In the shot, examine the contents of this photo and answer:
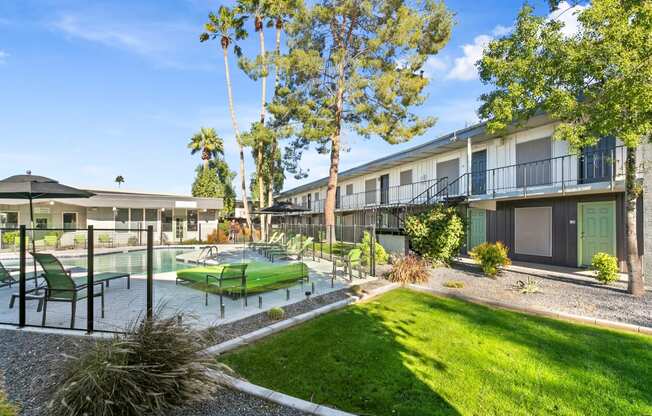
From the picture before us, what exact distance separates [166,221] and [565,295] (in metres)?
25.6

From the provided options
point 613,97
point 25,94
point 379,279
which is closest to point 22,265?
point 379,279

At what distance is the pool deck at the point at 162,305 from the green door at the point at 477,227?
344 inches

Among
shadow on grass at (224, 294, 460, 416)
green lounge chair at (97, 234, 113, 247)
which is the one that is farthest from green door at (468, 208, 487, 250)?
green lounge chair at (97, 234, 113, 247)

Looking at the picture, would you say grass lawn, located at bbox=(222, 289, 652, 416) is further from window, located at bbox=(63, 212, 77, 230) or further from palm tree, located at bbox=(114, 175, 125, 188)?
palm tree, located at bbox=(114, 175, 125, 188)

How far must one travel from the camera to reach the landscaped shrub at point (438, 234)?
1162cm

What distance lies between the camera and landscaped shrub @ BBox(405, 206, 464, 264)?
1162cm

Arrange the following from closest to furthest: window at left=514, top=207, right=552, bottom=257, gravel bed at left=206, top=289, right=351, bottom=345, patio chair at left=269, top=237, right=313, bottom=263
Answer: gravel bed at left=206, top=289, right=351, bottom=345
window at left=514, top=207, right=552, bottom=257
patio chair at left=269, top=237, right=313, bottom=263

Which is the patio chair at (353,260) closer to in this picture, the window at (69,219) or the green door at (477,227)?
the green door at (477,227)

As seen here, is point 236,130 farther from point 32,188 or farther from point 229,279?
point 229,279

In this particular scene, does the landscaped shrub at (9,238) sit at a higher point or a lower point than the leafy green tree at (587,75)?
lower

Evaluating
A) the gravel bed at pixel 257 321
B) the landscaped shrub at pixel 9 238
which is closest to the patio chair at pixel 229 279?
the gravel bed at pixel 257 321

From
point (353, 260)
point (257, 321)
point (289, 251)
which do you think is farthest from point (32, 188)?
point (289, 251)

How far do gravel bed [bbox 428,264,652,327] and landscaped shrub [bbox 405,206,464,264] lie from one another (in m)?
1.29

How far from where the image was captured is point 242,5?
25.7m
